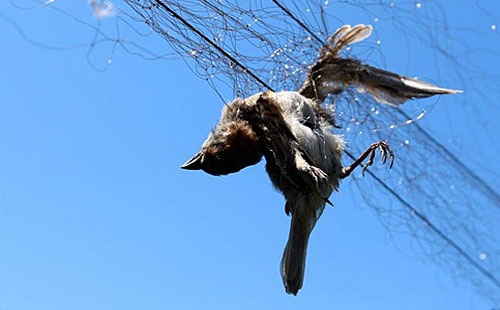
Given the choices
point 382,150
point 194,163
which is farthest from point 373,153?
point 194,163

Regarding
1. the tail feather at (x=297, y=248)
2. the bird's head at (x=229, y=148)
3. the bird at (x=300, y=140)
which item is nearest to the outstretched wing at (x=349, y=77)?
the bird at (x=300, y=140)

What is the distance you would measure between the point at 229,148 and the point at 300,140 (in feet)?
0.75

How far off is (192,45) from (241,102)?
34 cm

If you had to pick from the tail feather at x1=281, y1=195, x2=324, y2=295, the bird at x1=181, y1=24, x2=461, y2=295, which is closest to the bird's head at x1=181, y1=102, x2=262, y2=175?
the bird at x1=181, y1=24, x2=461, y2=295

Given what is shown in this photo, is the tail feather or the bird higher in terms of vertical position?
the bird

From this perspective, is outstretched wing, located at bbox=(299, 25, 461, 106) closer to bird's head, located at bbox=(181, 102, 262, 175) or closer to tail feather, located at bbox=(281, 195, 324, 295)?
bird's head, located at bbox=(181, 102, 262, 175)

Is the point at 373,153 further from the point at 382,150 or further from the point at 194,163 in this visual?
the point at 194,163

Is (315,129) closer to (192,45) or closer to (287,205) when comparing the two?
(287,205)

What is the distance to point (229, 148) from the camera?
9.50 ft

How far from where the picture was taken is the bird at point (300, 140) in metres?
2.88

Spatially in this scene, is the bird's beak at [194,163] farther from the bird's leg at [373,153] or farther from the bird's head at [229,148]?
the bird's leg at [373,153]

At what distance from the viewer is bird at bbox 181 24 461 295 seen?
288cm

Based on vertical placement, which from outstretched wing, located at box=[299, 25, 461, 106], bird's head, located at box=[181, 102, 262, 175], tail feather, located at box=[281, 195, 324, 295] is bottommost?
tail feather, located at box=[281, 195, 324, 295]

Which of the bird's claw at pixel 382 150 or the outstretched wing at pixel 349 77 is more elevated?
the outstretched wing at pixel 349 77
